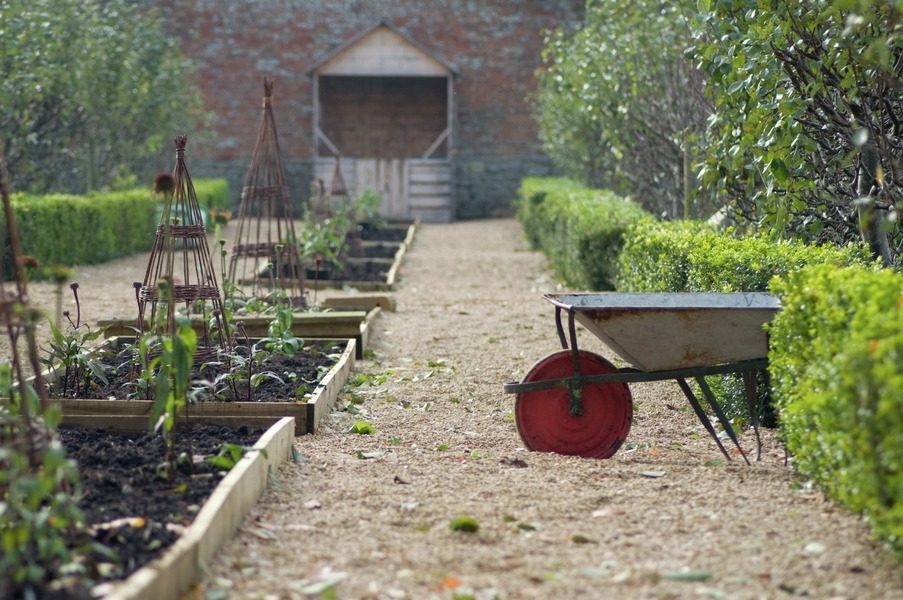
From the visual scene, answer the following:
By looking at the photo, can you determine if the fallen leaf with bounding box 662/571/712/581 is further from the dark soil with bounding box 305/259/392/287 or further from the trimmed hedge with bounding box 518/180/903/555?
the dark soil with bounding box 305/259/392/287

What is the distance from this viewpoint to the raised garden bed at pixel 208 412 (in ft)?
18.9

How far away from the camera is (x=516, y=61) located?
27328 millimetres

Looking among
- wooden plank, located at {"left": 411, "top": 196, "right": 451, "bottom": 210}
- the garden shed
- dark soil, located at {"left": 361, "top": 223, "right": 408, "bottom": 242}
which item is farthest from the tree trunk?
wooden plank, located at {"left": 411, "top": 196, "right": 451, "bottom": 210}

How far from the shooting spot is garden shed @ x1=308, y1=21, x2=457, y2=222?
2561 cm

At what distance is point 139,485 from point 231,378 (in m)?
1.79

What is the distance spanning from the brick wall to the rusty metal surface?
22.0 meters

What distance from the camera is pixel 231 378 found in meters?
6.46

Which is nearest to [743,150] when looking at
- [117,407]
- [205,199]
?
[117,407]

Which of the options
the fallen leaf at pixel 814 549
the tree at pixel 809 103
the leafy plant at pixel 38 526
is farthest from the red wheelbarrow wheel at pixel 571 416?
the leafy plant at pixel 38 526

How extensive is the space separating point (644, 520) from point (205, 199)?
Answer: 57.1ft

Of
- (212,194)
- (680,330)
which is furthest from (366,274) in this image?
(680,330)

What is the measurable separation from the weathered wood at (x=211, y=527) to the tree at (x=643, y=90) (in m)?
6.77

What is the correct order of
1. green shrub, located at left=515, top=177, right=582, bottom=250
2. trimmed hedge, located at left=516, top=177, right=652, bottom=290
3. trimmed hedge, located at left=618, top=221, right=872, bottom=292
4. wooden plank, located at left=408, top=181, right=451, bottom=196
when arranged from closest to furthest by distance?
trimmed hedge, located at left=618, top=221, right=872, bottom=292, trimmed hedge, located at left=516, top=177, right=652, bottom=290, green shrub, located at left=515, top=177, right=582, bottom=250, wooden plank, located at left=408, top=181, right=451, bottom=196

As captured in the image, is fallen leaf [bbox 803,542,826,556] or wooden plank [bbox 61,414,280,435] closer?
fallen leaf [bbox 803,542,826,556]
